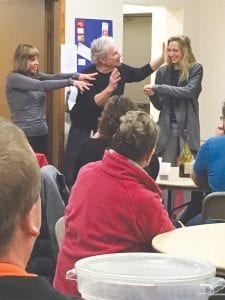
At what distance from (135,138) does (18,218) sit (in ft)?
5.37

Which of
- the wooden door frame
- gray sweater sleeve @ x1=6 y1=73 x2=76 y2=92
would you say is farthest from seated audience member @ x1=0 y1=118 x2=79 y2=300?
the wooden door frame

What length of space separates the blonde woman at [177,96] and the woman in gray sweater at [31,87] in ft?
2.57

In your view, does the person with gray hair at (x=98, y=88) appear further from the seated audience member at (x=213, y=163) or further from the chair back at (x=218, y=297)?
the chair back at (x=218, y=297)

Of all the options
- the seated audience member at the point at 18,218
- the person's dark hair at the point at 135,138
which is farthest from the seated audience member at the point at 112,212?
the seated audience member at the point at 18,218

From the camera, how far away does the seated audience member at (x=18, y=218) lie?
1092 millimetres

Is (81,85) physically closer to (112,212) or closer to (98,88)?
(98,88)

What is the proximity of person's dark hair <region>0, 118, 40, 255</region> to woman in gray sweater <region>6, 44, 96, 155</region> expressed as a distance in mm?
4145

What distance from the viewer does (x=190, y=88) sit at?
5719 mm

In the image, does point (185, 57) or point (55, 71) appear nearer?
point (185, 57)

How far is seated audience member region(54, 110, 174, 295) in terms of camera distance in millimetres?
2539

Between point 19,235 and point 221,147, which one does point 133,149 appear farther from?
point 19,235

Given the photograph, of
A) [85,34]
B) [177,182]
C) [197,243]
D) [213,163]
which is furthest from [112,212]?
[85,34]

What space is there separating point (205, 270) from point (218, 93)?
575 cm

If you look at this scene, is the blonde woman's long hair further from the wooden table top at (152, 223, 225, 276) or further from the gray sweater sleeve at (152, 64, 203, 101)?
the wooden table top at (152, 223, 225, 276)
